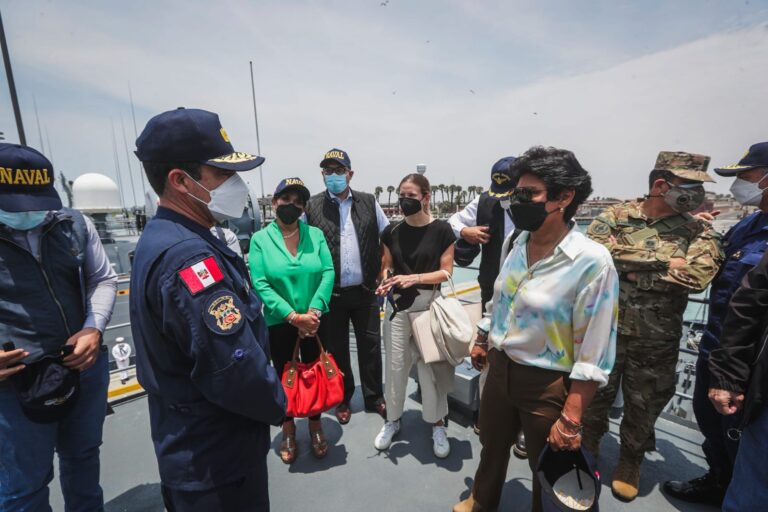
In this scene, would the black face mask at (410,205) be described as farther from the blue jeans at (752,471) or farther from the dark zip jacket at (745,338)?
the blue jeans at (752,471)

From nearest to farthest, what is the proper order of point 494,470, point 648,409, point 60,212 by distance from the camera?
point 60,212 → point 494,470 → point 648,409

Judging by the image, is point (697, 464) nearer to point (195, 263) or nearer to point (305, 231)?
point (305, 231)

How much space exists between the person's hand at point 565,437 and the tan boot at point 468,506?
75 centimetres

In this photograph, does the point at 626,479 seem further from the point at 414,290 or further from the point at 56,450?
the point at 56,450

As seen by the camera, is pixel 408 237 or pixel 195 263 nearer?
pixel 195 263

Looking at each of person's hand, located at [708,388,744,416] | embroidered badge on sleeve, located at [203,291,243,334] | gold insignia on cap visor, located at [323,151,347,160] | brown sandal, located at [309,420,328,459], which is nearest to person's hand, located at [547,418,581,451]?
person's hand, located at [708,388,744,416]

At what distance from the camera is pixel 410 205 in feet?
8.18

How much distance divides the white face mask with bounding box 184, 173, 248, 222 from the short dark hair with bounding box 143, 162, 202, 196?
0.03 metres

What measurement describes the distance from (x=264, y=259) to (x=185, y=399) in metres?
1.31

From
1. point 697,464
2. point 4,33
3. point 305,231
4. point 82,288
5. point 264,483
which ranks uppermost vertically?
point 4,33

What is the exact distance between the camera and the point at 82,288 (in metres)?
1.77

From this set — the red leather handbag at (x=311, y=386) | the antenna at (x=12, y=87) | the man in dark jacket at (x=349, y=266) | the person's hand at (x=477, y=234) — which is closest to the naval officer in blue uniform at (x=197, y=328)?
the red leather handbag at (x=311, y=386)

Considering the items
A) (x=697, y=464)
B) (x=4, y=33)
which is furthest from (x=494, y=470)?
(x=4, y=33)

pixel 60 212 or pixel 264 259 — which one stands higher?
pixel 60 212
